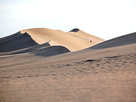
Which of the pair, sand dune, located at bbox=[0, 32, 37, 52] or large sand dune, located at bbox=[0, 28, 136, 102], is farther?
sand dune, located at bbox=[0, 32, 37, 52]

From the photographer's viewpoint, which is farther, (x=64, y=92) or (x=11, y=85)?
(x=11, y=85)

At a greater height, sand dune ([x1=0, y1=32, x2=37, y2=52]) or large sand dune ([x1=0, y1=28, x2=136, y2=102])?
sand dune ([x1=0, y1=32, x2=37, y2=52])

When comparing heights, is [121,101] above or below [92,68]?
below

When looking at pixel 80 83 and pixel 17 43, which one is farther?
pixel 17 43

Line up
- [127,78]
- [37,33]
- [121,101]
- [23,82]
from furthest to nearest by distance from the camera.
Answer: [37,33], [23,82], [127,78], [121,101]

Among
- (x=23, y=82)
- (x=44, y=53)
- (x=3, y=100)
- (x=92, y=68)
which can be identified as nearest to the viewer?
(x=3, y=100)

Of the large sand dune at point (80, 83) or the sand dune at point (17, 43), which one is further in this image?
the sand dune at point (17, 43)

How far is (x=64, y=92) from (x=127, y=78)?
2.40 m

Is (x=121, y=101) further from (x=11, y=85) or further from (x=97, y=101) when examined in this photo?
(x=11, y=85)

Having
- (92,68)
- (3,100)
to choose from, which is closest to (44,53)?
(92,68)

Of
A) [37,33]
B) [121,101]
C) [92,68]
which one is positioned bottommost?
[121,101]

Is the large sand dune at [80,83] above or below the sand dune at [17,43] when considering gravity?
below

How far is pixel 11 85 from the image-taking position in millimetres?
9992

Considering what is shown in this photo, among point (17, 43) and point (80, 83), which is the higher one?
point (17, 43)
